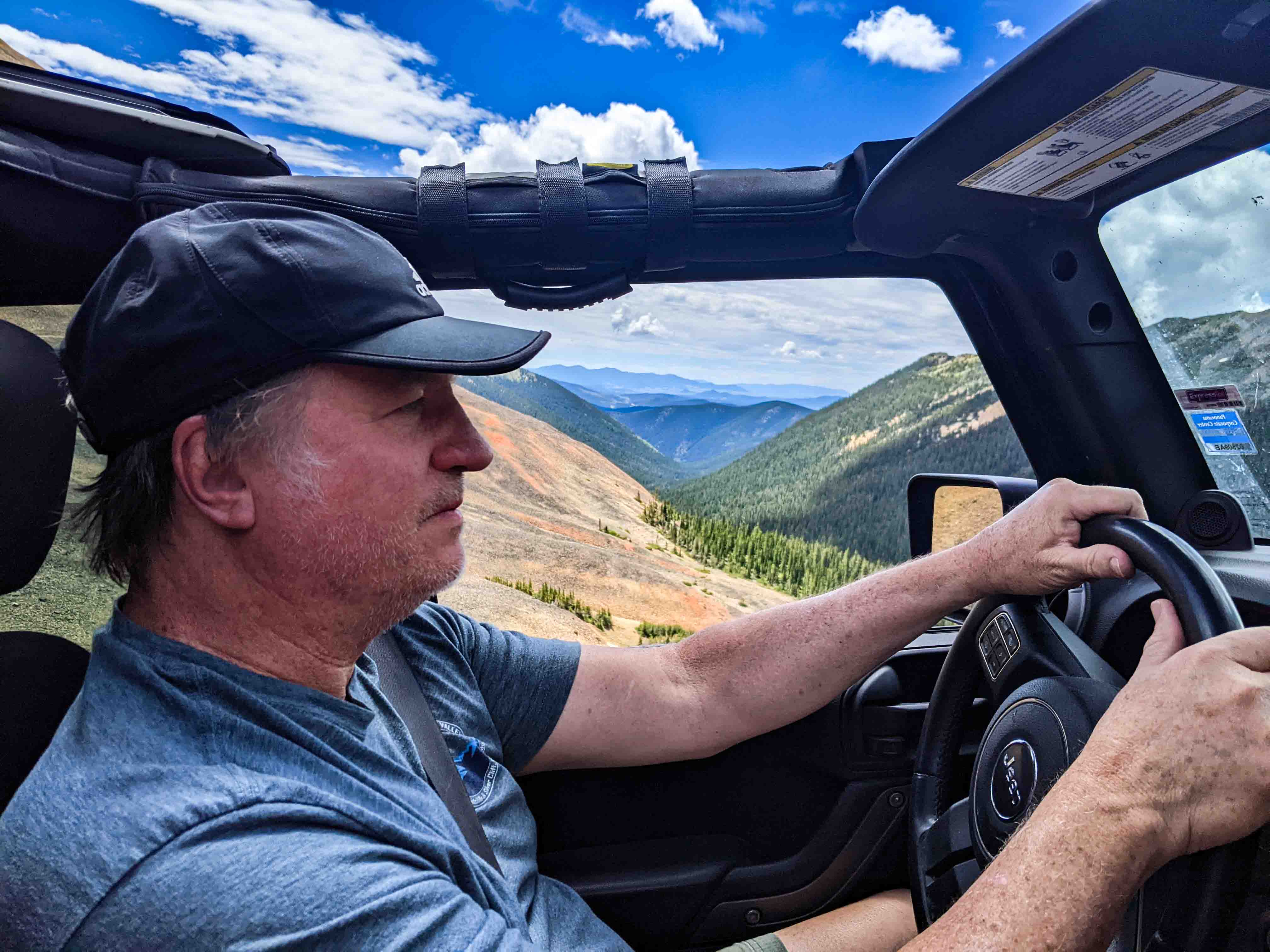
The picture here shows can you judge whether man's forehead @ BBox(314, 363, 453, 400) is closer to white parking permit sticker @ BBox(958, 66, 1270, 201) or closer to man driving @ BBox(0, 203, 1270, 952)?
man driving @ BBox(0, 203, 1270, 952)

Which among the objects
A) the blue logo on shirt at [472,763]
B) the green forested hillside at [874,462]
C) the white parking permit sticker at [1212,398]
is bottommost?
the blue logo on shirt at [472,763]

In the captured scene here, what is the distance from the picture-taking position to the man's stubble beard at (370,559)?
43.8 inches

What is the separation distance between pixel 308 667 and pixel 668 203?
913 mm

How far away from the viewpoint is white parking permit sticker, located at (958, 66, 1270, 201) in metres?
1.15

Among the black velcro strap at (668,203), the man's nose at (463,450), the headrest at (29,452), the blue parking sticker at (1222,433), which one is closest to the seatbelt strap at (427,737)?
the man's nose at (463,450)

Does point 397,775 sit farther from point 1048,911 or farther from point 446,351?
point 1048,911

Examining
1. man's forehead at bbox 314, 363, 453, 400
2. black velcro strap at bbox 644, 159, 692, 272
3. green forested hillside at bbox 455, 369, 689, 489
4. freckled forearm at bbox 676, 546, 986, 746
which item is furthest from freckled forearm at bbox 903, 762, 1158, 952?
green forested hillside at bbox 455, 369, 689, 489

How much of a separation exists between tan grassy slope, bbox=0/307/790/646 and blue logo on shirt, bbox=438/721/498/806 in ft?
1.03

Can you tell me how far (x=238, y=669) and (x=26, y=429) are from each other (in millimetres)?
417

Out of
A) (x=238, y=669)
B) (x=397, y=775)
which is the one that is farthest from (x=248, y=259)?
(x=397, y=775)

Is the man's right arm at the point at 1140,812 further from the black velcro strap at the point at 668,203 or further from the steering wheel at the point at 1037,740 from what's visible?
the black velcro strap at the point at 668,203

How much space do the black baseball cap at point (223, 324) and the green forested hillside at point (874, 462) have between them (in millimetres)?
1141

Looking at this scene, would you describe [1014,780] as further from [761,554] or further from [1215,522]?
[761,554]

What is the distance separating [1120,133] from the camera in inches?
50.9
